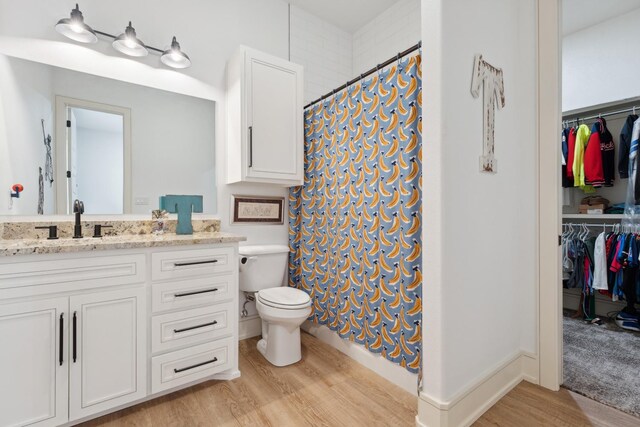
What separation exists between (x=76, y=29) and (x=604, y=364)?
3997 mm

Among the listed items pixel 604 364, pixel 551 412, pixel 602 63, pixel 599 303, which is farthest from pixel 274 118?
pixel 599 303

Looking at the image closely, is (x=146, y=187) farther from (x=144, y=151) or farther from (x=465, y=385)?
(x=465, y=385)

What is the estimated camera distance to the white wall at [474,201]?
140cm

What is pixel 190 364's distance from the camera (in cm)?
175

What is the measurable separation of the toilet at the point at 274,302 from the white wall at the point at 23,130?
1.29 meters

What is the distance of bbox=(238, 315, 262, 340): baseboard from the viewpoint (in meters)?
2.54

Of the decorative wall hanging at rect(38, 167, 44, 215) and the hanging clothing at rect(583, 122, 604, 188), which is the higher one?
the hanging clothing at rect(583, 122, 604, 188)

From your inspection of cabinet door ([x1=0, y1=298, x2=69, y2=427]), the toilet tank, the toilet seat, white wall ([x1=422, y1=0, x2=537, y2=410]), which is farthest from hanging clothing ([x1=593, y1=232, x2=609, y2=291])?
cabinet door ([x1=0, y1=298, x2=69, y2=427])

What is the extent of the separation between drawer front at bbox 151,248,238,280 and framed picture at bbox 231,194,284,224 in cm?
65

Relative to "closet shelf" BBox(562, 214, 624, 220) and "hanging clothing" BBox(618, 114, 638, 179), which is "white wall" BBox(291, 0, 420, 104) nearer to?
"hanging clothing" BBox(618, 114, 638, 179)

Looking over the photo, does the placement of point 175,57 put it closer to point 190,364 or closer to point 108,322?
point 108,322

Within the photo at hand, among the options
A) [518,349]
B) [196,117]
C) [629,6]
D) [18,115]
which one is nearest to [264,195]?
[196,117]

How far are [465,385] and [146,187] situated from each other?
2.30 m

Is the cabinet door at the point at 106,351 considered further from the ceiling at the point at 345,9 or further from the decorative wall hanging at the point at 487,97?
the ceiling at the point at 345,9
